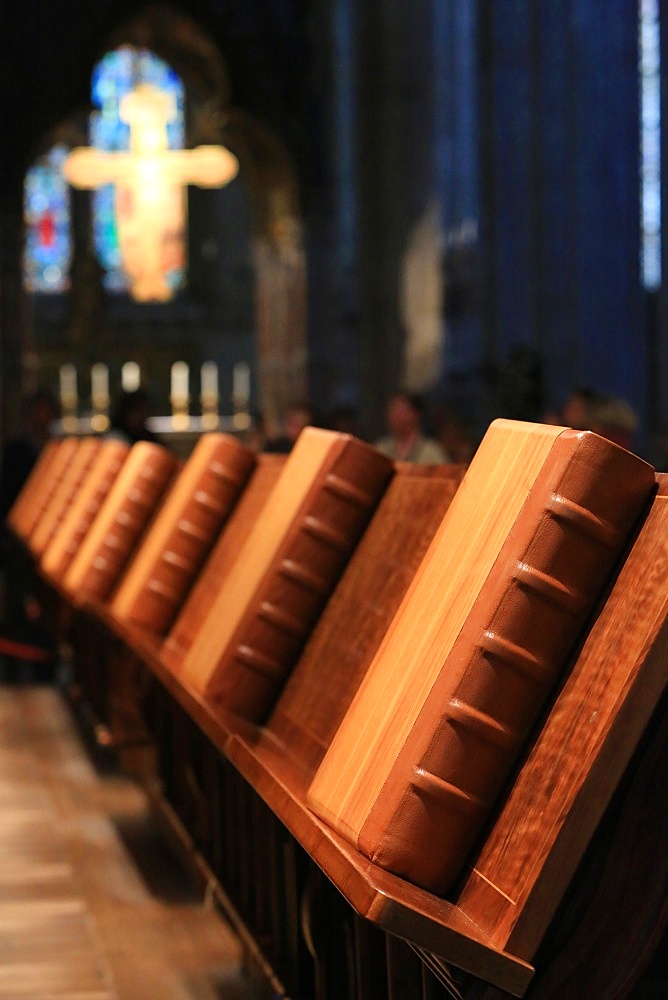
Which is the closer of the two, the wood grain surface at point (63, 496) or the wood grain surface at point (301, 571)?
the wood grain surface at point (301, 571)

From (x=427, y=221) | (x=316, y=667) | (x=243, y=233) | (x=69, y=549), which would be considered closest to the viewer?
(x=316, y=667)

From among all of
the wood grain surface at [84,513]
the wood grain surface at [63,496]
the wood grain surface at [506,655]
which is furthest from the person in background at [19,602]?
the wood grain surface at [506,655]

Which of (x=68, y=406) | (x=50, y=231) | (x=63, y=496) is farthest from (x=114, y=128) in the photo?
(x=63, y=496)

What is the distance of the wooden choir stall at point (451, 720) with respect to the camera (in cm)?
153

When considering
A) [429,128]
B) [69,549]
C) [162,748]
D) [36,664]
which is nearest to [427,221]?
[429,128]

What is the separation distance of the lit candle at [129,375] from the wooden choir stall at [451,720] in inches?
984

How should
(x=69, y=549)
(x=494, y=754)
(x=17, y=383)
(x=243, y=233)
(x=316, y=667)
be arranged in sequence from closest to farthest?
(x=494, y=754) → (x=316, y=667) → (x=69, y=549) → (x=17, y=383) → (x=243, y=233)

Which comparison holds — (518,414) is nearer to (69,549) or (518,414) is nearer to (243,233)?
(69,549)

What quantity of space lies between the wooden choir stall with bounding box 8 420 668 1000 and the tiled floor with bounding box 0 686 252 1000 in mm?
294

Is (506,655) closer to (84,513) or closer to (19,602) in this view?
(84,513)

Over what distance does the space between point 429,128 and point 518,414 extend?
682 centimetres

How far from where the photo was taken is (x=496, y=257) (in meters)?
15.1

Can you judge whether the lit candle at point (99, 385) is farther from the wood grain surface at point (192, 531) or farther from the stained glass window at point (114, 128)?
the wood grain surface at point (192, 531)

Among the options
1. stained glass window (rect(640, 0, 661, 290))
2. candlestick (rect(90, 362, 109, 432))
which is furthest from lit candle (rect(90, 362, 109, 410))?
stained glass window (rect(640, 0, 661, 290))
